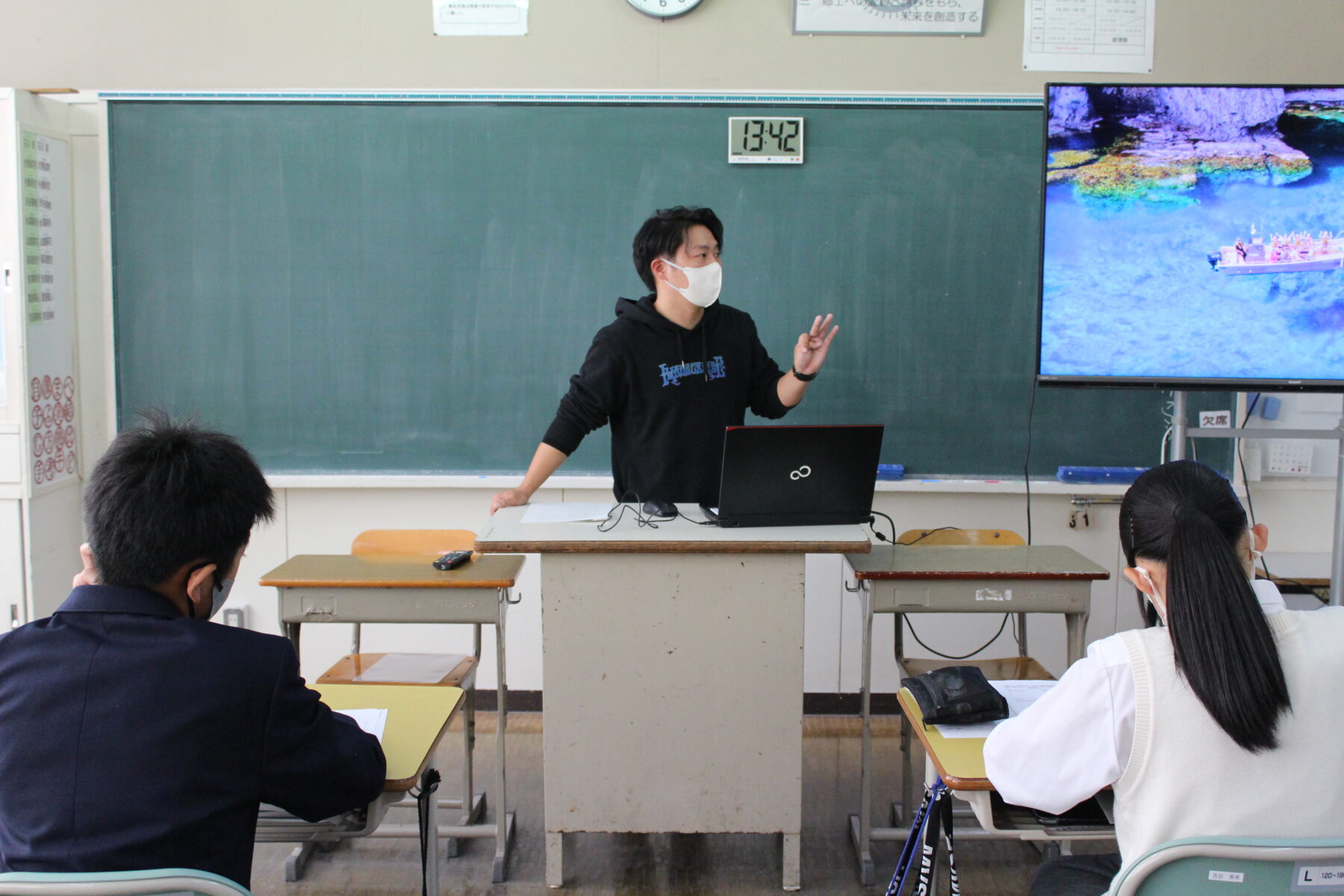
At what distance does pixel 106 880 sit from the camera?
104 cm

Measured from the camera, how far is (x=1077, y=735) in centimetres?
132

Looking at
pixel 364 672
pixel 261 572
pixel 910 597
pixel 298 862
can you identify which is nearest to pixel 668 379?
pixel 910 597

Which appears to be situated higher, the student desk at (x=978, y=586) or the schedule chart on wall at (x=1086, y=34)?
the schedule chart on wall at (x=1086, y=34)

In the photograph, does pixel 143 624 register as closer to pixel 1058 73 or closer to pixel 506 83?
pixel 506 83

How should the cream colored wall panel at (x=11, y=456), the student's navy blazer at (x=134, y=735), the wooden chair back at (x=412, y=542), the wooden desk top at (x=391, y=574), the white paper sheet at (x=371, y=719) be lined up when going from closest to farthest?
the student's navy blazer at (x=134, y=735)
the white paper sheet at (x=371, y=719)
the wooden desk top at (x=391, y=574)
the wooden chair back at (x=412, y=542)
the cream colored wall panel at (x=11, y=456)

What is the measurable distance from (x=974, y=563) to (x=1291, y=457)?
170 cm

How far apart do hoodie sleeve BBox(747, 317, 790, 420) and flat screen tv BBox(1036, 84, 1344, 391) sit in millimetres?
726

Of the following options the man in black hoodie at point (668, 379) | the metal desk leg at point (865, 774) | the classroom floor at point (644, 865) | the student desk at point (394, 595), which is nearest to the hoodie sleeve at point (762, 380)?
the man in black hoodie at point (668, 379)

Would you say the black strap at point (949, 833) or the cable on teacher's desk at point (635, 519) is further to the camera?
the cable on teacher's desk at point (635, 519)

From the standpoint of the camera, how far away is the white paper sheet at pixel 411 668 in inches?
98.7

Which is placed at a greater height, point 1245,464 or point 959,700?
point 1245,464

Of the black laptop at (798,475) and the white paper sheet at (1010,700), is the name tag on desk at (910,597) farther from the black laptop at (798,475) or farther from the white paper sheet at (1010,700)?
the white paper sheet at (1010,700)

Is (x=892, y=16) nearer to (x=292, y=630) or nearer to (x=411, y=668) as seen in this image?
(x=411, y=668)

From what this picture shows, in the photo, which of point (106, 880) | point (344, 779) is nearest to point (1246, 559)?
point (344, 779)
